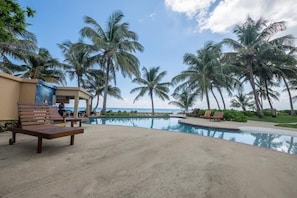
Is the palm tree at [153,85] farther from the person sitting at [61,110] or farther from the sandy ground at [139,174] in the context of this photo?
the sandy ground at [139,174]

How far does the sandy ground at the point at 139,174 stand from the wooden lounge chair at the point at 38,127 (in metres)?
0.32

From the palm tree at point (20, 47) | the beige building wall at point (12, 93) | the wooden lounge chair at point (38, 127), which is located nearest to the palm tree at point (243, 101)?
the palm tree at point (20, 47)

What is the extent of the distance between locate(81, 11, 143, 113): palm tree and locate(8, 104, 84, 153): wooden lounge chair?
8982mm

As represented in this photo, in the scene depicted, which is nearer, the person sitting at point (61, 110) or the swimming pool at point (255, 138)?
the swimming pool at point (255, 138)

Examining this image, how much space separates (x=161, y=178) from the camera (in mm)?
2020

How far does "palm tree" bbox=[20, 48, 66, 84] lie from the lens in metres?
12.5

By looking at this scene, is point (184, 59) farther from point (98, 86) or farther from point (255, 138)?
point (255, 138)

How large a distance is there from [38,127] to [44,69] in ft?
40.7

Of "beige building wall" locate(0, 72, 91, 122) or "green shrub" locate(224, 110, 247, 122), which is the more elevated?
"beige building wall" locate(0, 72, 91, 122)

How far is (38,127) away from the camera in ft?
10.8

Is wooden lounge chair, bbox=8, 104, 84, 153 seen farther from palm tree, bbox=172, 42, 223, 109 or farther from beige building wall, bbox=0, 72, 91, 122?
palm tree, bbox=172, 42, 223, 109

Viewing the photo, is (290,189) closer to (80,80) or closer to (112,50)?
(112,50)

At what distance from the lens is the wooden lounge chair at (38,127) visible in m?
2.77

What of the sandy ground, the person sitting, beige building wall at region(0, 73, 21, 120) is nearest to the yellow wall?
beige building wall at region(0, 73, 21, 120)
